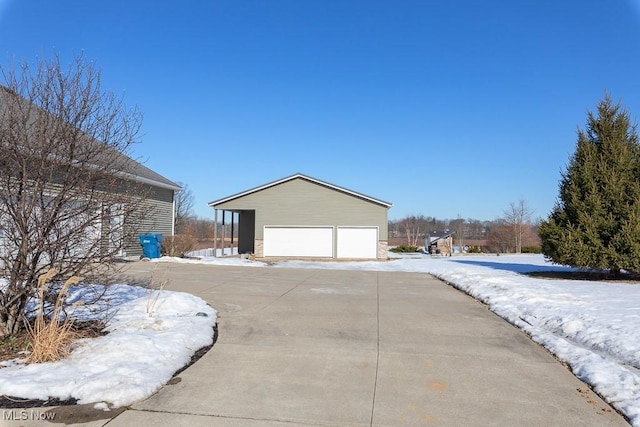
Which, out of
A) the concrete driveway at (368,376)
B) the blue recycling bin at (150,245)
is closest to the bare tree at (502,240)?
the blue recycling bin at (150,245)

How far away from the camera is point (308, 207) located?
2688 centimetres

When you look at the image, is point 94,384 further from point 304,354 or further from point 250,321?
point 250,321

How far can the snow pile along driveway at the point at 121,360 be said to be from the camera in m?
3.95

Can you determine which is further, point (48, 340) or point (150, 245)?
point (150, 245)

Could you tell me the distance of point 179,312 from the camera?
24.0 ft

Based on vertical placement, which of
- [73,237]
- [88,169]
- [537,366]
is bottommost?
[537,366]

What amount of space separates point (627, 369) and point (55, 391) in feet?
19.5

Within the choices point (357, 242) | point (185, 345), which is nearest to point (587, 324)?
point (185, 345)

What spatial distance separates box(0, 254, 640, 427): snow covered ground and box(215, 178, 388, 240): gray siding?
16.4 metres

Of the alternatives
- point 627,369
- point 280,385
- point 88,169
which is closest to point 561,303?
point 627,369

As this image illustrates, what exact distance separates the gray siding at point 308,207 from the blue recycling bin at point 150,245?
23.6ft

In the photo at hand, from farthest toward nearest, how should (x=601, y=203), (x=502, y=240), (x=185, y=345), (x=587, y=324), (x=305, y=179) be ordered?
(x=502, y=240), (x=305, y=179), (x=601, y=203), (x=587, y=324), (x=185, y=345)

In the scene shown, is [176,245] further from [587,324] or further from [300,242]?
[587,324]

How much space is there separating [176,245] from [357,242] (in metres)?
10.5
